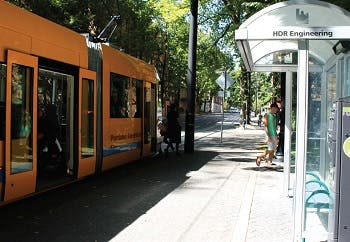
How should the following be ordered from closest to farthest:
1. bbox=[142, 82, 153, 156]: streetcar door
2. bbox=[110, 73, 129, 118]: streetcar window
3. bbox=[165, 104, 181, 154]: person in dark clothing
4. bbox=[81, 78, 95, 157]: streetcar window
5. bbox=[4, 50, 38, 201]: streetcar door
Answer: bbox=[4, 50, 38, 201]: streetcar door
bbox=[81, 78, 95, 157]: streetcar window
bbox=[110, 73, 129, 118]: streetcar window
bbox=[142, 82, 153, 156]: streetcar door
bbox=[165, 104, 181, 154]: person in dark clothing

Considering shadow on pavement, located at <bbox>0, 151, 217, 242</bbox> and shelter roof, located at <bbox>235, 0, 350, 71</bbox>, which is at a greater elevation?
shelter roof, located at <bbox>235, 0, 350, 71</bbox>

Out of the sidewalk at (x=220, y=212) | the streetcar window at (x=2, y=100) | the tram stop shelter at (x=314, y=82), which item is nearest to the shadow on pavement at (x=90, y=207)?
the sidewalk at (x=220, y=212)

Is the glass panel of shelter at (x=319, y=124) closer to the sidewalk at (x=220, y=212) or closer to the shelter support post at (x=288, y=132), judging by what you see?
the sidewalk at (x=220, y=212)

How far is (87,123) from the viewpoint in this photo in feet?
39.4

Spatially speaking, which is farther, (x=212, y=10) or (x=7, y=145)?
(x=212, y=10)

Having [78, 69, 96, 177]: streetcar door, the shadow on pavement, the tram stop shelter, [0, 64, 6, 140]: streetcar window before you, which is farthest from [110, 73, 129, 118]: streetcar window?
[0, 64, 6, 140]: streetcar window

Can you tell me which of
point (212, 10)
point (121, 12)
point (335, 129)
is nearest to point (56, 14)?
point (121, 12)

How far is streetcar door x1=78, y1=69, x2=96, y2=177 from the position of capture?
11.6 metres

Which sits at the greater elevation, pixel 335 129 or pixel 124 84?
pixel 124 84

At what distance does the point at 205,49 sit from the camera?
3619 centimetres

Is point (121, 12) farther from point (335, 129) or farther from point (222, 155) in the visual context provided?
point (335, 129)

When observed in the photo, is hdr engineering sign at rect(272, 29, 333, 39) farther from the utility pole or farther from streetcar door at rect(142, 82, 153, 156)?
the utility pole

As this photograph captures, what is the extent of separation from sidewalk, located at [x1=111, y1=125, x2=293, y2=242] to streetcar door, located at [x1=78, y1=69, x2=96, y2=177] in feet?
6.39

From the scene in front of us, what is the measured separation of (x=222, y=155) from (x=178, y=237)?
12189 millimetres
